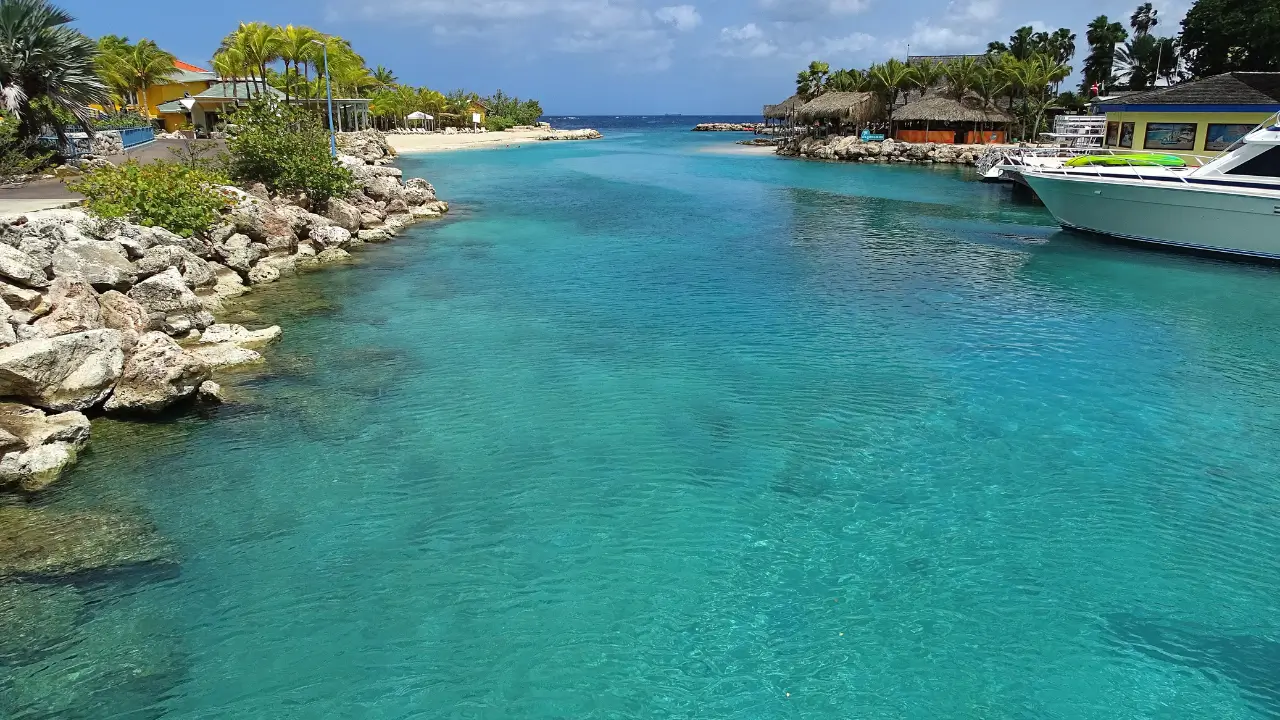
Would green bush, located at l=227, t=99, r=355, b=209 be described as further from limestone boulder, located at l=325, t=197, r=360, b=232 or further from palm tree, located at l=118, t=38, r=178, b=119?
palm tree, located at l=118, t=38, r=178, b=119

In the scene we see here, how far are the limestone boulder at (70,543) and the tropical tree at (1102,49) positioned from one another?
7626 centimetres

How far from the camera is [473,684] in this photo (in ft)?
21.4

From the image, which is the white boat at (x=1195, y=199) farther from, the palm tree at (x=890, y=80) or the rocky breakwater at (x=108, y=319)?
the palm tree at (x=890, y=80)

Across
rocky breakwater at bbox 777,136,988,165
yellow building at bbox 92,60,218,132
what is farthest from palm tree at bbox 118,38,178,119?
rocky breakwater at bbox 777,136,988,165

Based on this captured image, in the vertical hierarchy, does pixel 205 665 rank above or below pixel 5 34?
below

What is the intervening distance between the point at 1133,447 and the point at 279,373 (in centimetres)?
1266

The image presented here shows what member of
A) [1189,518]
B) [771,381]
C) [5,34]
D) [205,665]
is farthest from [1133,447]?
[5,34]

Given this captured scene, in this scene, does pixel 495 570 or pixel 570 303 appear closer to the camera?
pixel 495 570

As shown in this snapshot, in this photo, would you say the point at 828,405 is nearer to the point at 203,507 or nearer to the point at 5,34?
the point at 203,507

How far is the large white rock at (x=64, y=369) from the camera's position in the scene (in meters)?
9.74

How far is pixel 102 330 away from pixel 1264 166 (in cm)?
2751

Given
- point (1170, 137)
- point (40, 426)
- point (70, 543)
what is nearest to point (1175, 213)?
point (1170, 137)

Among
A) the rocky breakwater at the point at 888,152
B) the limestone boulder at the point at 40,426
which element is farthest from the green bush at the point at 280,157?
the rocky breakwater at the point at 888,152

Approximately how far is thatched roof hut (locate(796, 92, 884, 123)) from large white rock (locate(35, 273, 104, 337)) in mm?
61200
